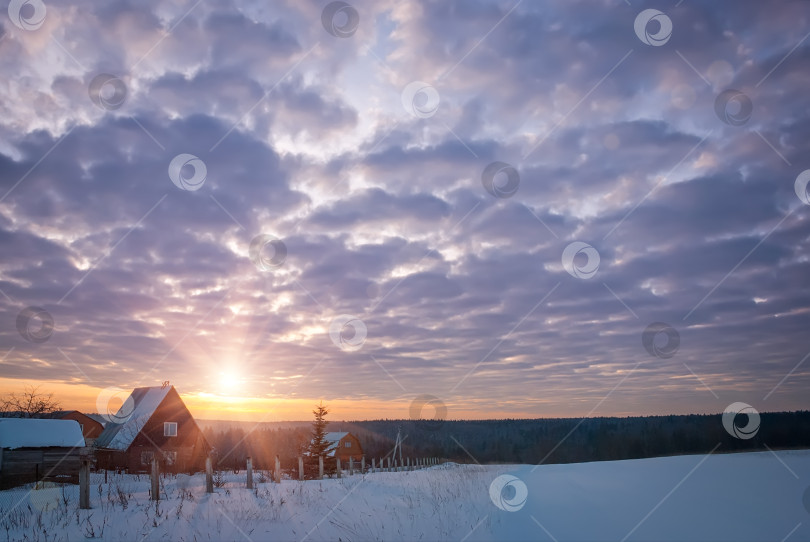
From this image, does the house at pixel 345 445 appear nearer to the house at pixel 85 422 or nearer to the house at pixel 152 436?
the house at pixel 152 436

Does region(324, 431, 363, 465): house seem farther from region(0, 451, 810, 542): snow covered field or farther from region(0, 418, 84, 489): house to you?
region(0, 451, 810, 542): snow covered field

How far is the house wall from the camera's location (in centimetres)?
3350

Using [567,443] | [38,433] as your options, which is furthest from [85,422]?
[567,443]

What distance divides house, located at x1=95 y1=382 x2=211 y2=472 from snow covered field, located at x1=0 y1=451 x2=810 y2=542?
98.4 ft

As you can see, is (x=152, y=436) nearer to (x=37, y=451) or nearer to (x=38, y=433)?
(x=38, y=433)

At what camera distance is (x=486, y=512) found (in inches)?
600

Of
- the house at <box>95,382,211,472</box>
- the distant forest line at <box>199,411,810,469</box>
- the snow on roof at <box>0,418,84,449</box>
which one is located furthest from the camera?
the distant forest line at <box>199,411,810,469</box>

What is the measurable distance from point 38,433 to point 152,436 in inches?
509

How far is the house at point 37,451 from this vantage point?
33.7m

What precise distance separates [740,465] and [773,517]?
7.68 meters

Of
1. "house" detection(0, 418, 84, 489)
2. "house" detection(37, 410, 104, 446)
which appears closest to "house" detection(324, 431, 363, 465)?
"house" detection(37, 410, 104, 446)

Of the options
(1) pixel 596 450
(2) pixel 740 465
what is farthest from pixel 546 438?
(2) pixel 740 465

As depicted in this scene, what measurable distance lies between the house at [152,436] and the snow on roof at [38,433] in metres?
9.85

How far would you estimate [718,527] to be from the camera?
45.6 ft
